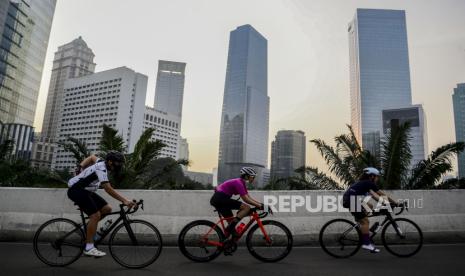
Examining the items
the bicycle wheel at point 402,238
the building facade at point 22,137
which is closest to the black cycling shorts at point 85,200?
the bicycle wheel at point 402,238

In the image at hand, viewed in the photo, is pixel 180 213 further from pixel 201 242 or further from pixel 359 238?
pixel 359 238

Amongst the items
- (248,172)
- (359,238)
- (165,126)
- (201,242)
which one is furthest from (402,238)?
(165,126)

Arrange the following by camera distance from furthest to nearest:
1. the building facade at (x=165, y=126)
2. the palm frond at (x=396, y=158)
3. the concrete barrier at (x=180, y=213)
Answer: the building facade at (x=165, y=126) → the palm frond at (x=396, y=158) → the concrete barrier at (x=180, y=213)

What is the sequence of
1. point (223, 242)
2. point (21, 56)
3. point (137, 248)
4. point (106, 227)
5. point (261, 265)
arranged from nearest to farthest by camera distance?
point (137, 248), point (106, 227), point (261, 265), point (223, 242), point (21, 56)

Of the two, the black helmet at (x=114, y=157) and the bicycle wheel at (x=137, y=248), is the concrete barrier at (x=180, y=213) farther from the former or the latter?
the black helmet at (x=114, y=157)

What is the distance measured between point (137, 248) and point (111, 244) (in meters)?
0.42

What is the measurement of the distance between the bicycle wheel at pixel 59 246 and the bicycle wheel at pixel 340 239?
4.20 m

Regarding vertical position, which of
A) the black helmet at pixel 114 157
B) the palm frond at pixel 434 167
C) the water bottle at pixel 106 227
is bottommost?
the water bottle at pixel 106 227

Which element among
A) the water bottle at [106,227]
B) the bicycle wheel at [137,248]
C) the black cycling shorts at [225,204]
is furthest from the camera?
the black cycling shorts at [225,204]

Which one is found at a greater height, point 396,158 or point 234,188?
point 396,158

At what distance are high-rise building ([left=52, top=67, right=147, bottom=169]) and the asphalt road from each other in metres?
159

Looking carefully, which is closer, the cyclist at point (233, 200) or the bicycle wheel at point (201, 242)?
the bicycle wheel at point (201, 242)

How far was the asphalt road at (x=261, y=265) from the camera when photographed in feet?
15.5

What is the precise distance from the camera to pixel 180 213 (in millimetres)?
7977
